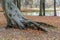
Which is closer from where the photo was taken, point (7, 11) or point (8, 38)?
point (8, 38)

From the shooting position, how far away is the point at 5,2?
1197 centimetres

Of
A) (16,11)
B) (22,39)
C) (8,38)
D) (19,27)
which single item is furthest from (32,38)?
(16,11)

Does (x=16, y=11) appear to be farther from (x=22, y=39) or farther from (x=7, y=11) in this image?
(x=22, y=39)

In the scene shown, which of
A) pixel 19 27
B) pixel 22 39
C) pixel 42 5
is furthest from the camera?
pixel 42 5

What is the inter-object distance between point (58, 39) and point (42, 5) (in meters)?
17.7

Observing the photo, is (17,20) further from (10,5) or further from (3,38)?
(3,38)

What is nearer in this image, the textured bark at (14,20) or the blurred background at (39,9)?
the textured bark at (14,20)

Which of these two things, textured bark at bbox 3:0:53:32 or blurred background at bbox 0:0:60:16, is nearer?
textured bark at bbox 3:0:53:32

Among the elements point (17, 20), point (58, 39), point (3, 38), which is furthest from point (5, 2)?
point (58, 39)

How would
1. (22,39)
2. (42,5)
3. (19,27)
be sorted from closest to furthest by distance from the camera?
1. (22,39)
2. (19,27)
3. (42,5)

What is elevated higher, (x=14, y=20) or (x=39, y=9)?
(x=14, y=20)

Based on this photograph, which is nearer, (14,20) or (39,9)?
(14,20)

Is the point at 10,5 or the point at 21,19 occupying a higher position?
the point at 10,5

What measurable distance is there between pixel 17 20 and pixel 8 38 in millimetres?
2928
